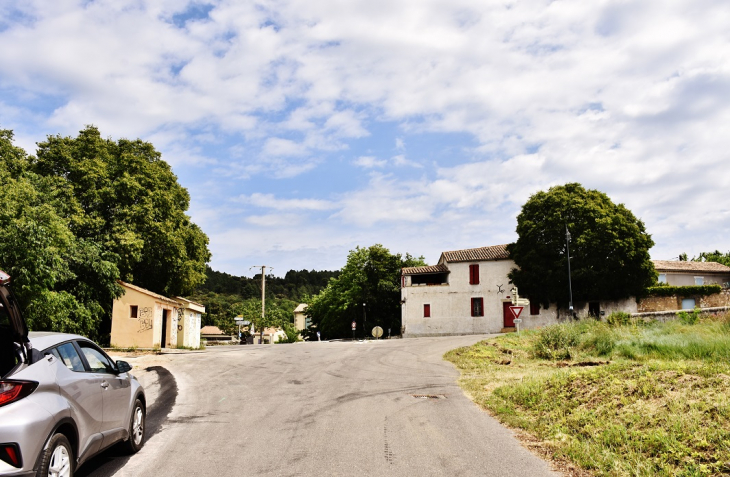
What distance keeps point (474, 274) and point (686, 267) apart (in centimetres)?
2203

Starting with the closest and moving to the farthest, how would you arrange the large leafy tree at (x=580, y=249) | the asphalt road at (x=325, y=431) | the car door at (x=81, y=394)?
the car door at (x=81, y=394) < the asphalt road at (x=325, y=431) < the large leafy tree at (x=580, y=249)

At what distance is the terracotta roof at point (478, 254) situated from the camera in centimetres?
5025

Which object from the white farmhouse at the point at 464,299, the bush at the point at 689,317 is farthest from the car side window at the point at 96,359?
the white farmhouse at the point at 464,299

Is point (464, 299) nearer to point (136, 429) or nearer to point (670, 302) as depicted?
point (670, 302)

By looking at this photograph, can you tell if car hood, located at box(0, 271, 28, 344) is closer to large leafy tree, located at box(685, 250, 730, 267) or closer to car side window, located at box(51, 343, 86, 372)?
car side window, located at box(51, 343, 86, 372)

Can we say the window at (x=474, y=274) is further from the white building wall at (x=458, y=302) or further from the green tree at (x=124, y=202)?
the green tree at (x=124, y=202)

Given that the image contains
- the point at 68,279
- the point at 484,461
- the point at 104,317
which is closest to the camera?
the point at 484,461

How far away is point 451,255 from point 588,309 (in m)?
13.1

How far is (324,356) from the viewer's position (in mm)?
→ 22438

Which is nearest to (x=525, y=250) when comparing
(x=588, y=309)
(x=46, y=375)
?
(x=588, y=309)

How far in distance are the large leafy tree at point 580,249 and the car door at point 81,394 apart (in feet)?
142

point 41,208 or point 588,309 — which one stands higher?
point 41,208

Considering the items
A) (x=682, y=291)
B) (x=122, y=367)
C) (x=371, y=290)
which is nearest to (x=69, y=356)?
(x=122, y=367)

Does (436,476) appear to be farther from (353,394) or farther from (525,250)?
(525,250)
